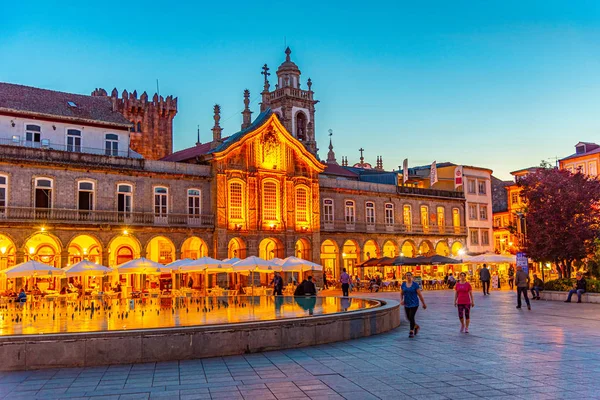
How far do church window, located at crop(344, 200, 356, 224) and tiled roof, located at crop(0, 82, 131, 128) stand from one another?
58.5 feet

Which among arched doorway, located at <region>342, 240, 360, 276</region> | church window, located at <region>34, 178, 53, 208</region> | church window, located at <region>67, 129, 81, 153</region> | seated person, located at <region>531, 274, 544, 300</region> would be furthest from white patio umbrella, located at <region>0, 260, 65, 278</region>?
arched doorway, located at <region>342, 240, 360, 276</region>

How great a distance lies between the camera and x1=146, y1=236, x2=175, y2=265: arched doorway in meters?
41.2

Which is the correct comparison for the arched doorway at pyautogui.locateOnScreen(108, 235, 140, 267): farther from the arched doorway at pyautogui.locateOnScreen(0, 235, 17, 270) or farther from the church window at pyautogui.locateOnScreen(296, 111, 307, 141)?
the church window at pyautogui.locateOnScreen(296, 111, 307, 141)

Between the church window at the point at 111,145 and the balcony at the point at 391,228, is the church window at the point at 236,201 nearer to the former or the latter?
the church window at the point at 111,145

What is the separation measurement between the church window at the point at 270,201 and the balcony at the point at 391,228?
512 centimetres

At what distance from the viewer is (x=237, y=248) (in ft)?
142

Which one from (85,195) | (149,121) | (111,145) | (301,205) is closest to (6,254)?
(85,195)

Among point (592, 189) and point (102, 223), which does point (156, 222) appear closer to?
point (102, 223)

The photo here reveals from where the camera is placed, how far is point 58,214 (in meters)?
35.2

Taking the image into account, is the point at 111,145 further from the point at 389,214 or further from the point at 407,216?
the point at 407,216

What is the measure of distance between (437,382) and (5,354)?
7495 millimetres

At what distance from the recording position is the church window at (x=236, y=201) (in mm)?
42031

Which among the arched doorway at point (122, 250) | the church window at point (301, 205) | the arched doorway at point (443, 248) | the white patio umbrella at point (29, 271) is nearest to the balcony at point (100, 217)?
the arched doorway at point (122, 250)

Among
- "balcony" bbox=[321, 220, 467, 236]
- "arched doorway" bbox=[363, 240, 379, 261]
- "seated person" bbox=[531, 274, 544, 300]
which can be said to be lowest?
"seated person" bbox=[531, 274, 544, 300]
